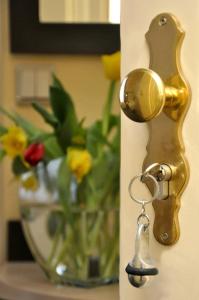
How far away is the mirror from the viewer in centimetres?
108

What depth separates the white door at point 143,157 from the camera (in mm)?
416

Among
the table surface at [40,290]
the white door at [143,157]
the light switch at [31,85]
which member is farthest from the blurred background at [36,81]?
the white door at [143,157]

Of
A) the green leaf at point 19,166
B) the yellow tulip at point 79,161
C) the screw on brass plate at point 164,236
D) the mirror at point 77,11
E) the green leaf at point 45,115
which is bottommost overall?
the green leaf at point 19,166

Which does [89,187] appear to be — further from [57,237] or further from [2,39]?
[2,39]

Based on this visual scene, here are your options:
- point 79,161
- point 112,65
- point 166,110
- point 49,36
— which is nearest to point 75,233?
point 79,161

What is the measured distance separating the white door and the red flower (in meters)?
0.47

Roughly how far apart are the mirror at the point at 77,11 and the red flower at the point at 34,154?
0.34 metres

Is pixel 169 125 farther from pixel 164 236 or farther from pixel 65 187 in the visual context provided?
pixel 65 187

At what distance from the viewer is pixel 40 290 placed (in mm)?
936

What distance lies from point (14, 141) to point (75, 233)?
0.21 meters

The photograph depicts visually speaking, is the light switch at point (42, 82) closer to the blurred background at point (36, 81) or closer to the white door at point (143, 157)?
the blurred background at point (36, 81)

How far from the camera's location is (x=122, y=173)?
1.54ft

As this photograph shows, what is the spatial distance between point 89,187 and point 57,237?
13cm

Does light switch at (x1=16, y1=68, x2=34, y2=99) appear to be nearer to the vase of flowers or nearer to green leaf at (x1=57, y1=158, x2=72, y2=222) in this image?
the vase of flowers
